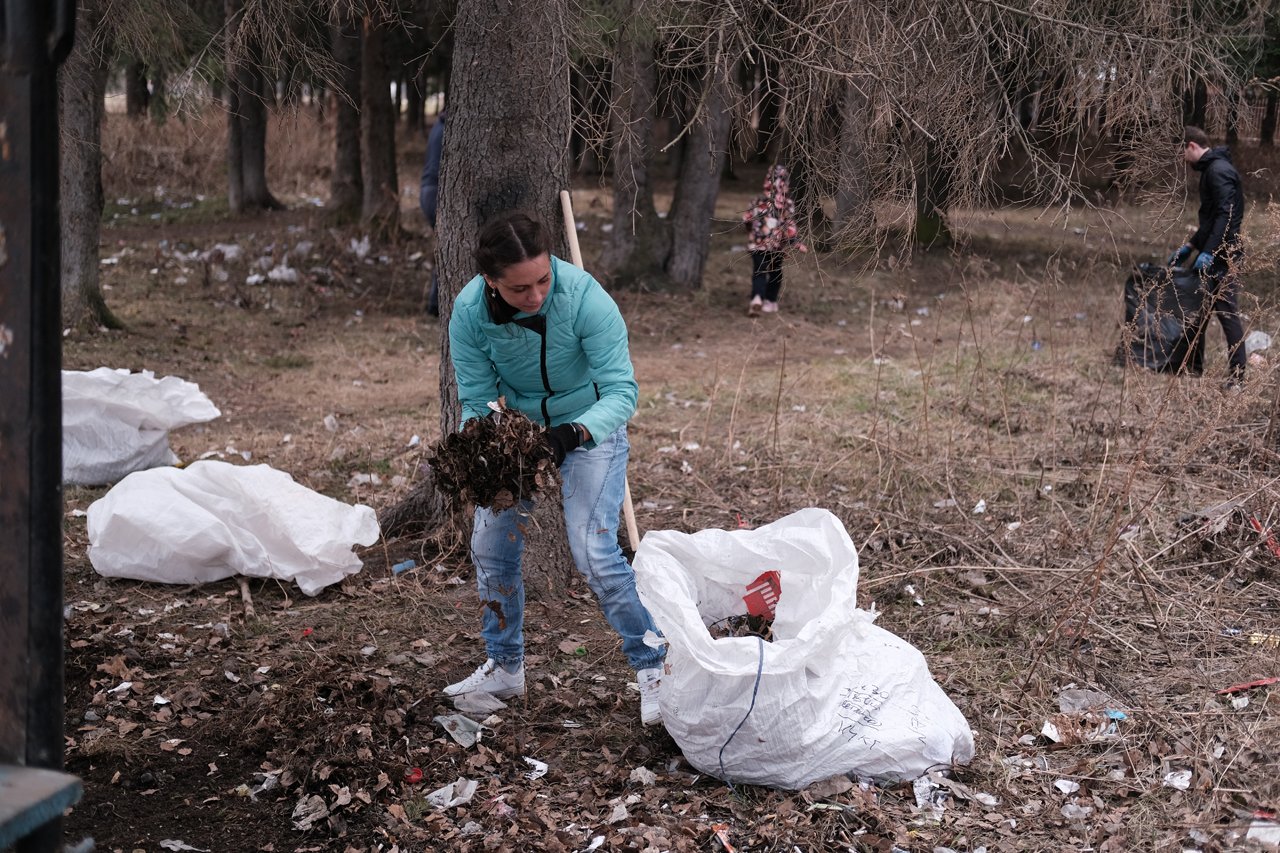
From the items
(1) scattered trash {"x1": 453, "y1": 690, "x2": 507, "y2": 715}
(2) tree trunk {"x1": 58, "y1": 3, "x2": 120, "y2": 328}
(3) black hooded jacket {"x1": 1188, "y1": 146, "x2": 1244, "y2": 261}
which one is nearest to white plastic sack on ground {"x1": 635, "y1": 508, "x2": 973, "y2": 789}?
(1) scattered trash {"x1": 453, "y1": 690, "x2": 507, "y2": 715}

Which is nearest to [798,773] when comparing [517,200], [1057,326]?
[517,200]

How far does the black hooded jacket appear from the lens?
23.5 ft

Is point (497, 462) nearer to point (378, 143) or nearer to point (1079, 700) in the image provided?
point (1079, 700)

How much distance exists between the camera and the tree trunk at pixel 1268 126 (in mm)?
4749

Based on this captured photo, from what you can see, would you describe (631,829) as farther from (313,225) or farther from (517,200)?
(313,225)

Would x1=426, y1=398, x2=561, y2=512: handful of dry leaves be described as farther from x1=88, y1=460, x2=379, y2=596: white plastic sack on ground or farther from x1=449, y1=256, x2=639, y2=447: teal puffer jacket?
x1=88, y1=460, x2=379, y2=596: white plastic sack on ground

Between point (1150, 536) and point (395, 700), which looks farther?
point (1150, 536)

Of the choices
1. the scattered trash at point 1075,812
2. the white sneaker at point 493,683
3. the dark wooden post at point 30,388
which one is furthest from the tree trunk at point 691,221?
the dark wooden post at point 30,388

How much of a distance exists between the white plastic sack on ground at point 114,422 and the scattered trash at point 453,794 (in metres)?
3.20

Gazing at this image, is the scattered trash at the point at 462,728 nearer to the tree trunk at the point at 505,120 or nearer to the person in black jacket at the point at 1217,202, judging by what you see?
the tree trunk at the point at 505,120

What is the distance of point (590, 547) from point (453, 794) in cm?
78

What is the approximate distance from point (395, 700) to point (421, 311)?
7402 mm

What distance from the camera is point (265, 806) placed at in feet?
10.0

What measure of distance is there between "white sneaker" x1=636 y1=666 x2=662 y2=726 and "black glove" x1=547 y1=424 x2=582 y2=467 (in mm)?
735
